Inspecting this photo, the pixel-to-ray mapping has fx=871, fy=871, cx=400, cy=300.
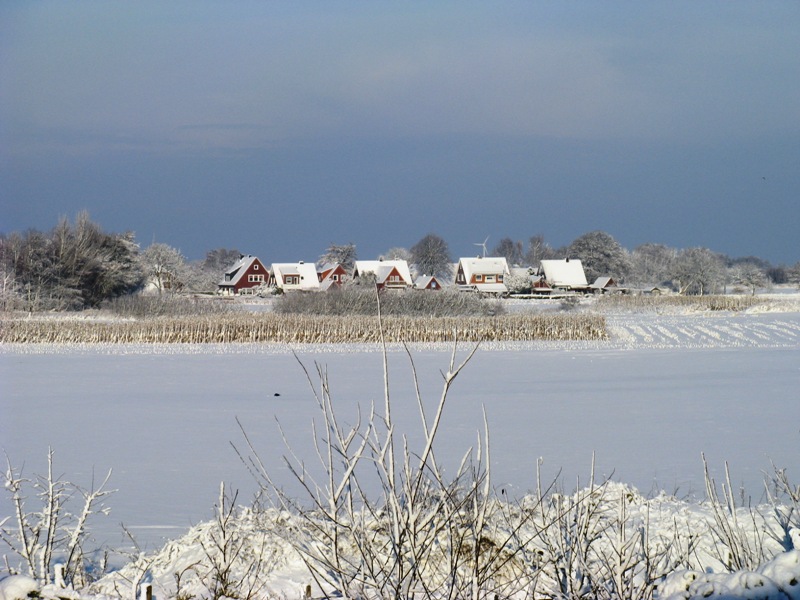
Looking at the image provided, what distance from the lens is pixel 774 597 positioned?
3.08 metres

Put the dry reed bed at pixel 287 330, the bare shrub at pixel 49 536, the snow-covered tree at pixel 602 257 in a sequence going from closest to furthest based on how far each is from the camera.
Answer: the bare shrub at pixel 49 536 < the dry reed bed at pixel 287 330 < the snow-covered tree at pixel 602 257

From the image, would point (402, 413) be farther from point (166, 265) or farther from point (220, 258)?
point (220, 258)

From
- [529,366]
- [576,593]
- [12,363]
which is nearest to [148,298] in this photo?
[12,363]

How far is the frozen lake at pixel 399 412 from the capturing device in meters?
8.75

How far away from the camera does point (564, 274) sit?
74562 millimetres

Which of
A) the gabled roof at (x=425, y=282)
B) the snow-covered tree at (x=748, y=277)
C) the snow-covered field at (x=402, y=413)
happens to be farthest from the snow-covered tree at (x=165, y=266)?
the snow-covered tree at (x=748, y=277)

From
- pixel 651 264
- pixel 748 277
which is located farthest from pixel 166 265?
pixel 651 264

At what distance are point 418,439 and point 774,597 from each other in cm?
782

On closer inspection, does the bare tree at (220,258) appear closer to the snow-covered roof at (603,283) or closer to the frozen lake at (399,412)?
the snow-covered roof at (603,283)

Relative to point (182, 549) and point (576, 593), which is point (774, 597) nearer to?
point (576, 593)

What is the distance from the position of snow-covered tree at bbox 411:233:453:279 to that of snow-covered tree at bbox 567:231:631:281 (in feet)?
54.3

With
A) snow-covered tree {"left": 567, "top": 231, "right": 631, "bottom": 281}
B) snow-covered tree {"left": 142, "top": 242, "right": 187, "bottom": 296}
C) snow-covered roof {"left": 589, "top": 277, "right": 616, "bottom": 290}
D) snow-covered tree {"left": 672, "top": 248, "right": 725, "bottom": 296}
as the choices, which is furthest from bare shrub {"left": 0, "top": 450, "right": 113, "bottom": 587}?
snow-covered tree {"left": 567, "top": 231, "right": 631, "bottom": 281}

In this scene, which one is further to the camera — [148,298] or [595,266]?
[595,266]

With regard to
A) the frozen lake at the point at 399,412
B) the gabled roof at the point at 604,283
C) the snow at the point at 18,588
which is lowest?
the frozen lake at the point at 399,412
